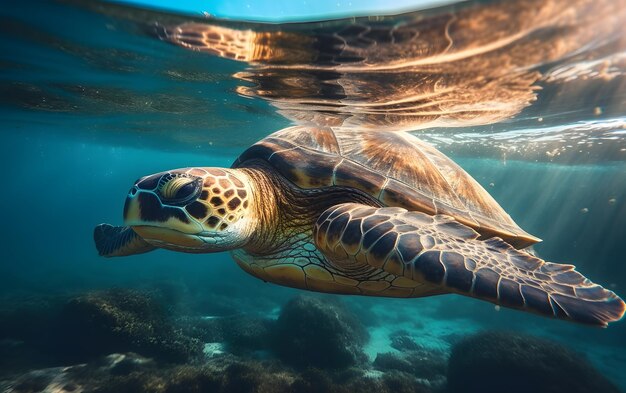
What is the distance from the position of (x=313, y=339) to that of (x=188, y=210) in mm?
6494

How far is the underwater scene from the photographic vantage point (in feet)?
8.22

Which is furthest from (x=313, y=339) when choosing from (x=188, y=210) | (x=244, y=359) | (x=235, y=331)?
(x=188, y=210)

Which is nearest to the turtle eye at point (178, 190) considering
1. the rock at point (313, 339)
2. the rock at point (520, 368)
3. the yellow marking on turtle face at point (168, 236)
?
the yellow marking on turtle face at point (168, 236)

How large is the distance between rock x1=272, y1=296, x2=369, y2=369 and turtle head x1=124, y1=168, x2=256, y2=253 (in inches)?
227

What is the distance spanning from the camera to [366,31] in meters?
3.89

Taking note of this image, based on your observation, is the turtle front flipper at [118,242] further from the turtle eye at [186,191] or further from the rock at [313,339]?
the rock at [313,339]

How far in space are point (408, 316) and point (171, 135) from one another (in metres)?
17.0

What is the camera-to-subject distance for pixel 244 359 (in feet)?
23.6

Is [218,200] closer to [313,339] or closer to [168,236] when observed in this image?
[168,236]

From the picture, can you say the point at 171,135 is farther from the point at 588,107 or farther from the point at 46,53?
the point at 588,107

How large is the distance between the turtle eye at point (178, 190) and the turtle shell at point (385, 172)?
112 centimetres

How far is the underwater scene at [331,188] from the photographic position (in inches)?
98.7

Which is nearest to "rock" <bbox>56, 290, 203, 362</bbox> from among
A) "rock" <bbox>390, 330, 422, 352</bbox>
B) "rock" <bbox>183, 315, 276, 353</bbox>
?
"rock" <bbox>183, 315, 276, 353</bbox>

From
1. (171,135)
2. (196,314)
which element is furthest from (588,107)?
(171,135)
